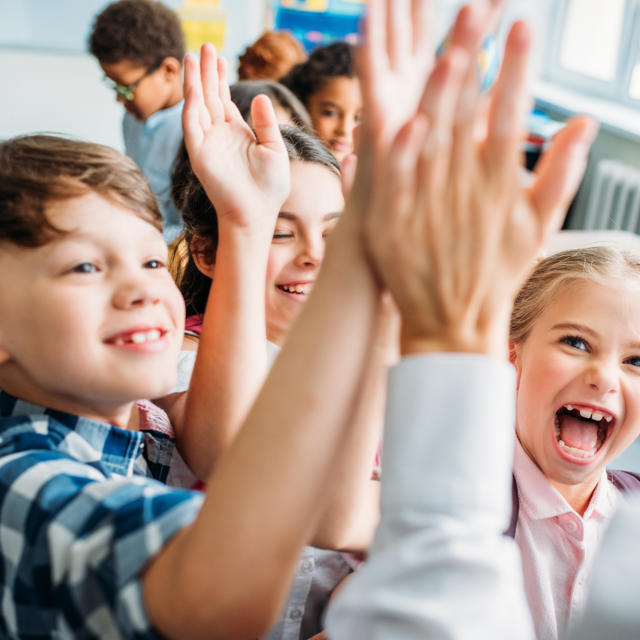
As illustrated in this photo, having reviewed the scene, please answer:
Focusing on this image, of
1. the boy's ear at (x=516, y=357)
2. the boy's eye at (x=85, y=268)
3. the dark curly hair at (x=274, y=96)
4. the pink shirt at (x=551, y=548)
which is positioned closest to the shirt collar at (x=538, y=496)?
the pink shirt at (x=551, y=548)

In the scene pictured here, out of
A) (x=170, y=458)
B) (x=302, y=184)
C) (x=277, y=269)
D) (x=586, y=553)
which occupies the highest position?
(x=302, y=184)

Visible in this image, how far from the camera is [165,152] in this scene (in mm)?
2646

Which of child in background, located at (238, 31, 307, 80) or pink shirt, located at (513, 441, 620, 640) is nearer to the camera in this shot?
pink shirt, located at (513, 441, 620, 640)

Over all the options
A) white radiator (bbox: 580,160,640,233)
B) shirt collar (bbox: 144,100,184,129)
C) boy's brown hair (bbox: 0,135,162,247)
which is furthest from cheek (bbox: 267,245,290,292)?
white radiator (bbox: 580,160,640,233)

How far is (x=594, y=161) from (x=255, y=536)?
3.90m

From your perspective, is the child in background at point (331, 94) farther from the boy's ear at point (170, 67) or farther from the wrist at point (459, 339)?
the wrist at point (459, 339)

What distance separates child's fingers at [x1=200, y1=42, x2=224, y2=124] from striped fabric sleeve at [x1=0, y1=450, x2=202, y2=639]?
1.52ft

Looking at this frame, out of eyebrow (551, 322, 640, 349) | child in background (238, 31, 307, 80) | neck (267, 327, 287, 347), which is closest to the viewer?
eyebrow (551, 322, 640, 349)

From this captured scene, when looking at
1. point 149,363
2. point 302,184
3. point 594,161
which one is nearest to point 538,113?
point 594,161

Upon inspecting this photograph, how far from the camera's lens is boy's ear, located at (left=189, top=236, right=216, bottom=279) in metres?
1.29

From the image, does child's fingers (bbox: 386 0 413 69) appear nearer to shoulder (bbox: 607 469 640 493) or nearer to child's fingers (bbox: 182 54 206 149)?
child's fingers (bbox: 182 54 206 149)

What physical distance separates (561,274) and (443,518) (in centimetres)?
73

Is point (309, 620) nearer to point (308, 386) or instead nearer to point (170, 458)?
point (170, 458)

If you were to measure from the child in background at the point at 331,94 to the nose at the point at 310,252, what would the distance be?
1376mm
